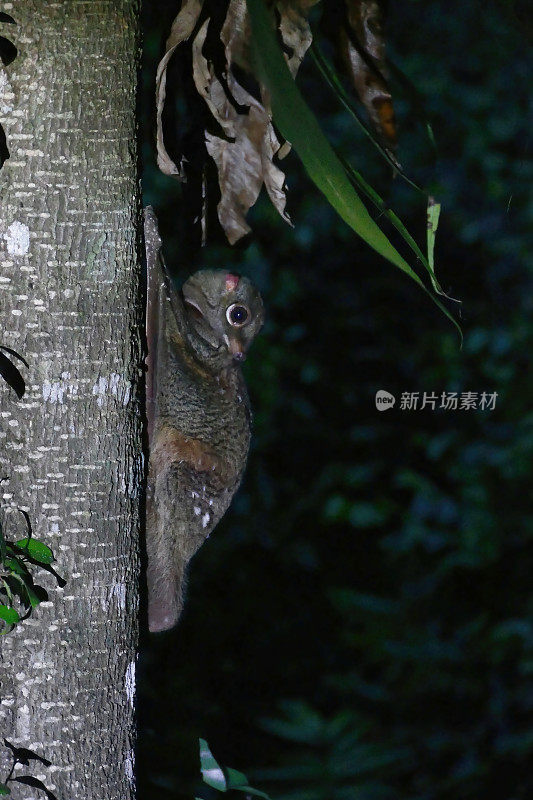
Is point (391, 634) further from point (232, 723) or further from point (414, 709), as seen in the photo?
point (232, 723)

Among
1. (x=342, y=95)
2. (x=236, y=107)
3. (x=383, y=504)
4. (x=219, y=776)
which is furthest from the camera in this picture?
(x=383, y=504)

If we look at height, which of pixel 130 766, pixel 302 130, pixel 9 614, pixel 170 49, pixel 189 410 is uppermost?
pixel 170 49

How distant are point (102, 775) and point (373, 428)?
1.34 meters

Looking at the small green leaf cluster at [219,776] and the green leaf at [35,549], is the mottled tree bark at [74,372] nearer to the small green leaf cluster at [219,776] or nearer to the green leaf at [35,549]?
the green leaf at [35,549]

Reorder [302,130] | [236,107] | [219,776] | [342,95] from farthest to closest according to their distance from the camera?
[219,776] < [236,107] < [342,95] < [302,130]

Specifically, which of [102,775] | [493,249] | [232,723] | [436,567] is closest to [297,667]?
[232,723]

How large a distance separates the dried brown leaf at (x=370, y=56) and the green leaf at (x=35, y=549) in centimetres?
31

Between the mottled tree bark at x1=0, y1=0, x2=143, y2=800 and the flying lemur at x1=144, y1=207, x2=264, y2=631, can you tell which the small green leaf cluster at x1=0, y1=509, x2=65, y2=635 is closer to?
the mottled tree bark at x1=0, y1=0, x2=143, y2=800

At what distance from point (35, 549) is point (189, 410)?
0.35 m

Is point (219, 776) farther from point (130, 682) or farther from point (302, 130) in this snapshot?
point (302, 130)

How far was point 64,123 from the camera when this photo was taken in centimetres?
52

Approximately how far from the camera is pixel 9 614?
53 cm

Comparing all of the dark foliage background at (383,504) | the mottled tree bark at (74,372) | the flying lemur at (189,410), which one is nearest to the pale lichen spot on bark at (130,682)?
the mottled tree bark at (74,372)

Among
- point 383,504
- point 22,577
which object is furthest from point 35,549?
point 383,504
